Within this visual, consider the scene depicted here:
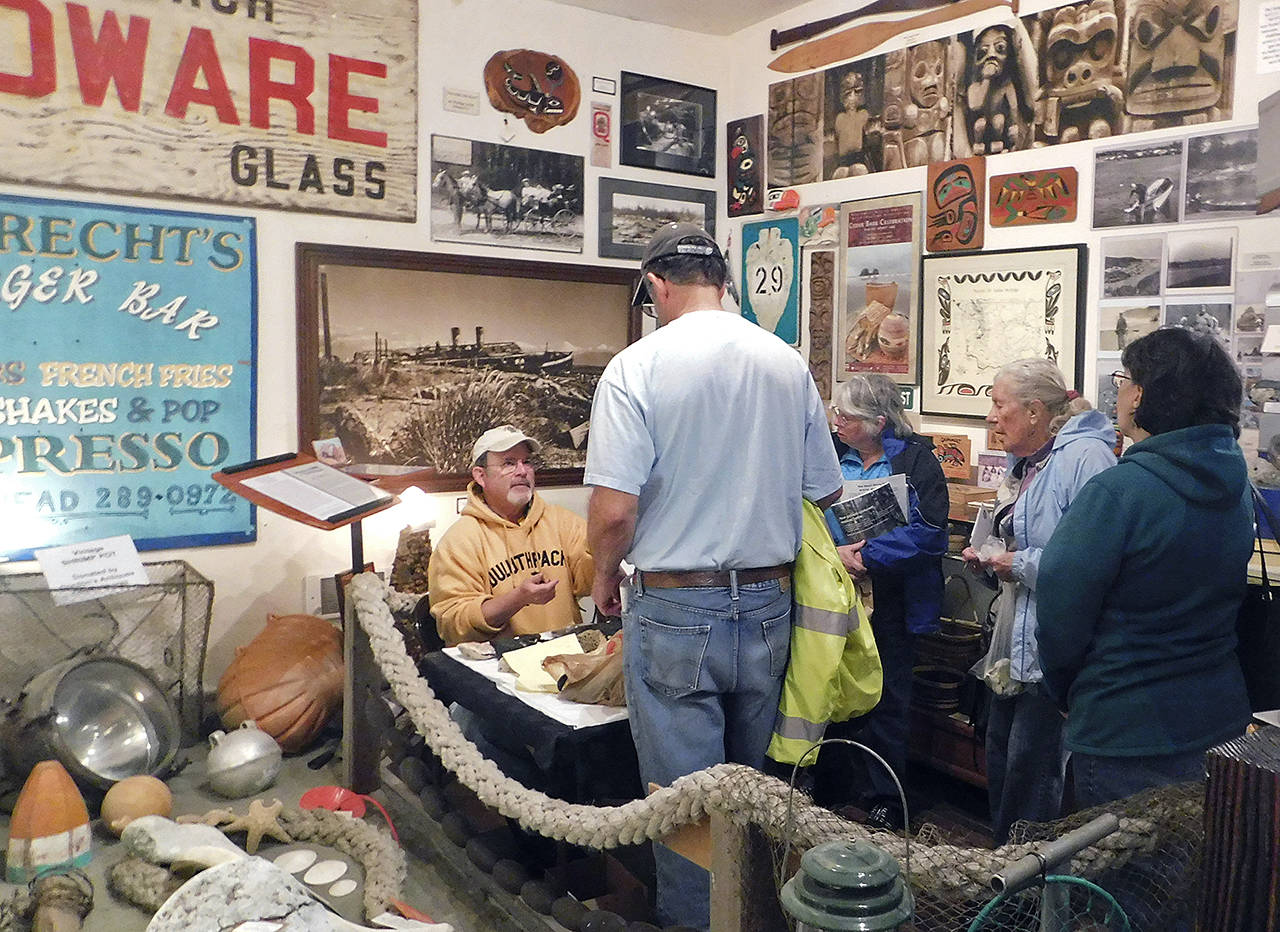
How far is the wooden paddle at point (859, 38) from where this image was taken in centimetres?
414

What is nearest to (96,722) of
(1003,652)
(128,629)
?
(128,629)

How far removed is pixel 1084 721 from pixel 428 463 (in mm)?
3147

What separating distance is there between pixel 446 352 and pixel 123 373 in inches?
53.6

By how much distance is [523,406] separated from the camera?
488cm

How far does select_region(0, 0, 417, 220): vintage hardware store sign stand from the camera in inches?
145

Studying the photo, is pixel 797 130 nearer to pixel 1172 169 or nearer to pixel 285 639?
pixel 1172 169

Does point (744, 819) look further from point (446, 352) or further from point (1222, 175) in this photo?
point (446, 352)

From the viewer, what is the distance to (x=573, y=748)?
8.24 ft

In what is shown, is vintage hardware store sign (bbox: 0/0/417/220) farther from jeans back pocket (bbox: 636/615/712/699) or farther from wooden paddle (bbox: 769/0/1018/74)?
jeans back pocket (bbox: 636/615/712/699)

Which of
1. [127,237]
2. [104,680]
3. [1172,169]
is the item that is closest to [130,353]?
[127,237]

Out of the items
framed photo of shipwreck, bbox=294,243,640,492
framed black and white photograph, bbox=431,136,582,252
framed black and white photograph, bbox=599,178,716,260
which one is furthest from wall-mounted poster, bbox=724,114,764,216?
framed black and white photograph, bbox=431,136,582,252

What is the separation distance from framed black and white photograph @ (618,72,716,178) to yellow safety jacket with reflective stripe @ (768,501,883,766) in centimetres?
316

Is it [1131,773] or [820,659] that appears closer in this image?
[1131,773]

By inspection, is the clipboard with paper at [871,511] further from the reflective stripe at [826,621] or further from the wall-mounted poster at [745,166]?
the wall-mounted poster at [745,166]
